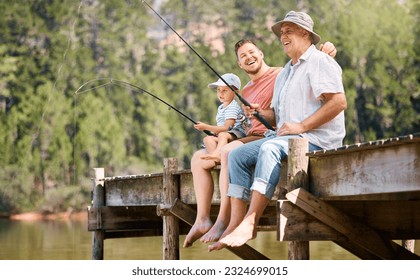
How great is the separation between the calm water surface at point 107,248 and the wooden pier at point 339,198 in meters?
7.46

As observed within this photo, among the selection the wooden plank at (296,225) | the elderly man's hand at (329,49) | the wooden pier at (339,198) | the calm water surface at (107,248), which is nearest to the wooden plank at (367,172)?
the wooden pier at (339,198)

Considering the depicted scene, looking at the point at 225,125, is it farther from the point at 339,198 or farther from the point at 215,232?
the point at 339,198

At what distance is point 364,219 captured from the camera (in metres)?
5.43

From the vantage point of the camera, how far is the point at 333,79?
4.84m

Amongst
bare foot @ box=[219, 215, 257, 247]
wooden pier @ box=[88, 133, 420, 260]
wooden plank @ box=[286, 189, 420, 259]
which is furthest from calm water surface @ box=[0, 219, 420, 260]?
bare foot @ box=[219, 215, 257, 247]

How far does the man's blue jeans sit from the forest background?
23.7 m

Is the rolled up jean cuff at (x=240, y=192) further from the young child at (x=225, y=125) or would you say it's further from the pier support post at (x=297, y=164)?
the young child at (x=225, y=125)

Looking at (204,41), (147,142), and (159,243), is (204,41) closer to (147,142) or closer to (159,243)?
(147,142)

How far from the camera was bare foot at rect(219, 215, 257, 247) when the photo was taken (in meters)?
4.69

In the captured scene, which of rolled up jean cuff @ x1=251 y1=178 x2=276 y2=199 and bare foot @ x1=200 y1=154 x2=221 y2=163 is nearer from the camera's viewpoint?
rolled up jean cuff @ x1=251 y1=178 x2=276 y2=199

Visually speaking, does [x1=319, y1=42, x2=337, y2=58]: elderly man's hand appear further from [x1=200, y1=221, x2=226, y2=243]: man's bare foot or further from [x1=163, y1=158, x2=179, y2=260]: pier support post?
[x1=163, y1=158, x2=179, y2=260]: pier support post

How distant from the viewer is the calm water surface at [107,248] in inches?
578

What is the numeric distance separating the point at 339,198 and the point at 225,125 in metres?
1.09
